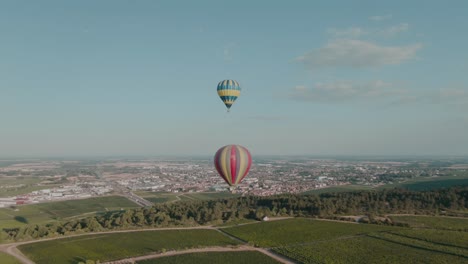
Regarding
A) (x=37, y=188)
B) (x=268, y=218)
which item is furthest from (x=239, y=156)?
(x=37, y=188)

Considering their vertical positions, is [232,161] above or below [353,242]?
above

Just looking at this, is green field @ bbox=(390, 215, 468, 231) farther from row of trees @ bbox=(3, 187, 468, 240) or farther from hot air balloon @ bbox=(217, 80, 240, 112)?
hot air balloon @ bbox=(217, 80, 240, 112)

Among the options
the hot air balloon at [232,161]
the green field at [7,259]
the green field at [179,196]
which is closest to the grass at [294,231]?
the hot air balloon at [232,161]

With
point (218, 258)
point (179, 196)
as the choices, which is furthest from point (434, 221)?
point (179, 196)

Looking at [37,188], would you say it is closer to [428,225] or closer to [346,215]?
[346,215]

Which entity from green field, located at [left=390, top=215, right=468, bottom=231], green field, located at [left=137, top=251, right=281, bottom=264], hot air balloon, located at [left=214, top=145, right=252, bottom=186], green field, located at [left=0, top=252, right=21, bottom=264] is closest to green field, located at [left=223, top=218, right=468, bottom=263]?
green field, located at [left=137, top=251, right=281, bottom=264]

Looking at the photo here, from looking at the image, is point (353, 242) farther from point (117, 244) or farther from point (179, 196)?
point (179, 196)

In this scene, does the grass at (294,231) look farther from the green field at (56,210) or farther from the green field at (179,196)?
the green field at (179,196)
